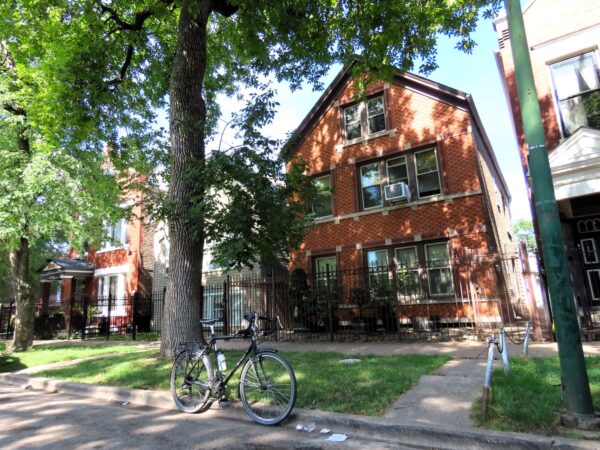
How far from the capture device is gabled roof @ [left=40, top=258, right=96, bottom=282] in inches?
929

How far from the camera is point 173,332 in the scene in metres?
8.49

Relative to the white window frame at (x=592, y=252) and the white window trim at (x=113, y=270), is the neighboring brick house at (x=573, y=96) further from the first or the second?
the white window trim at (x=113, y=270)

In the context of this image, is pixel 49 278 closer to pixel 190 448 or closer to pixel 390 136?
pixel 390 136

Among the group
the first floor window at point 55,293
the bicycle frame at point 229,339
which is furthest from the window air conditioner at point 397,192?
the first floor window at point 55,293

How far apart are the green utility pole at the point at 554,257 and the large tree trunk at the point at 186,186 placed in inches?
231

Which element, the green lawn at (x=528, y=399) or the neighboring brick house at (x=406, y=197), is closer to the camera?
the green lawn at (x=528, y=399)

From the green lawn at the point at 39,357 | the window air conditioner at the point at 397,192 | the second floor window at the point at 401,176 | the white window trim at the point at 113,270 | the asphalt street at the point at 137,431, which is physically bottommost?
the asphalt street at the point at 137,431

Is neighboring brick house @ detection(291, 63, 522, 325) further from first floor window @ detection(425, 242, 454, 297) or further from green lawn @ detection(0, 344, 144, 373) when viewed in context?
green lawn @ detection(0, 344, 144, 373)

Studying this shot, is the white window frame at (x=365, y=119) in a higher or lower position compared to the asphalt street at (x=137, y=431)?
higher

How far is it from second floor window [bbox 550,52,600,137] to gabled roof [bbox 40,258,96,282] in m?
24.3

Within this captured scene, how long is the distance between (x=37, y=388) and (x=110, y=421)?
13.1ft

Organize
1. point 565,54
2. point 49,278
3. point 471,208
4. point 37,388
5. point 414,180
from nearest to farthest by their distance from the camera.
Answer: point 37,388 < point 565,54 < point 471,208 < point 414,180 < point 49,278

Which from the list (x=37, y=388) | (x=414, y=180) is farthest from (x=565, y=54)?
(x=37, y=388)

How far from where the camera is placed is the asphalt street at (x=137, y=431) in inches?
171
